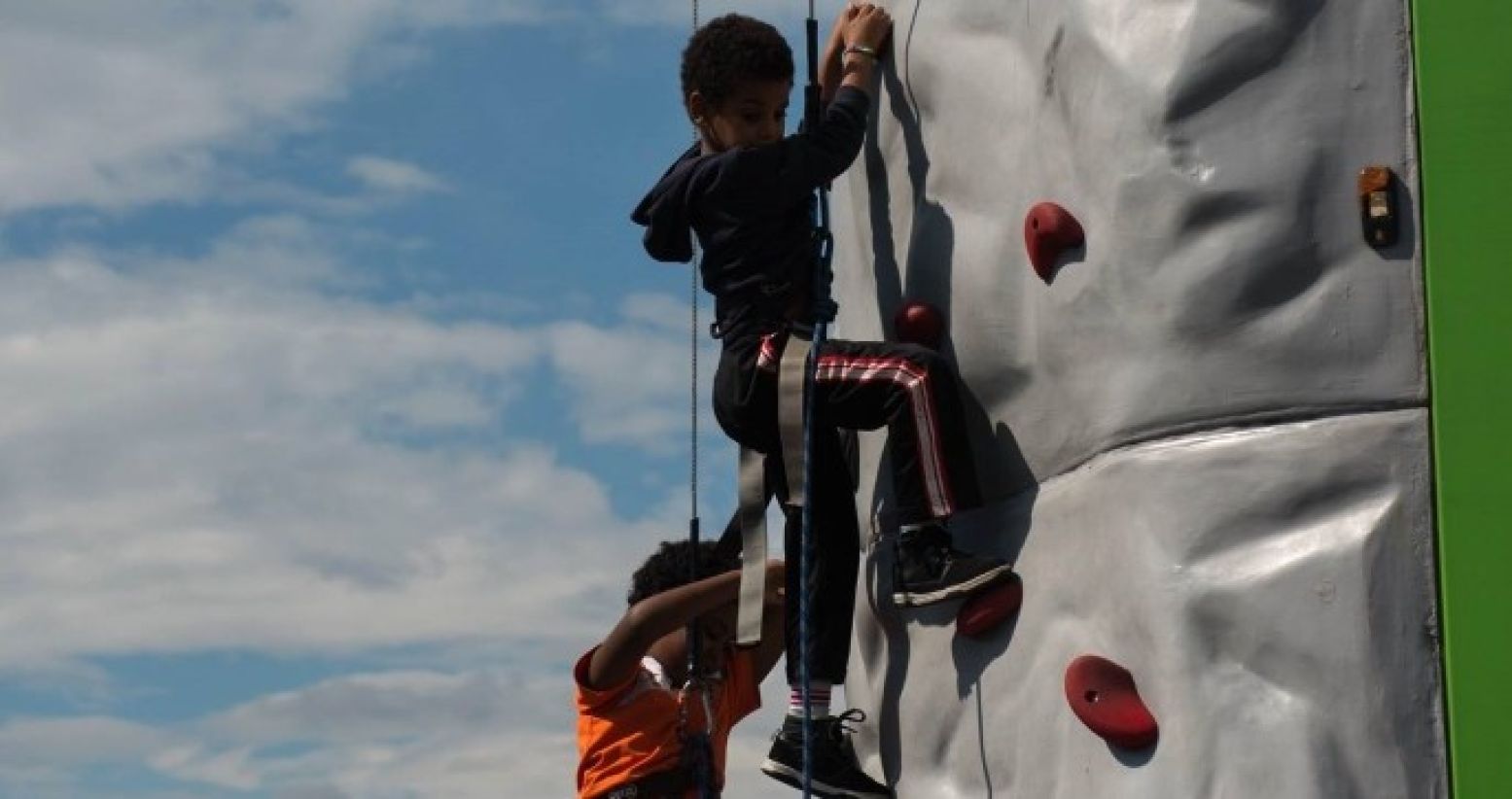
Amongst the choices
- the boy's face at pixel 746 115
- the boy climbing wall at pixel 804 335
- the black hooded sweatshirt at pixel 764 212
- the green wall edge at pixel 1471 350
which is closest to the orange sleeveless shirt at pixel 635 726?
the boy climbing wall at pixel 804 335

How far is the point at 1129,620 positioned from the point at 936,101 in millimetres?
1723

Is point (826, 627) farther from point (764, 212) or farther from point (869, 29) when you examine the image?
point (869, 29)

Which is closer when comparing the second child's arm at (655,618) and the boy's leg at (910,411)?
the boy's leg at (910,411)

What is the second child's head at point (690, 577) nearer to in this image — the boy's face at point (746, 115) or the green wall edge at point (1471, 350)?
the boy's face at point (746, 115)

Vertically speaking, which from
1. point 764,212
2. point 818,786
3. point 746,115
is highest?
point 746,115

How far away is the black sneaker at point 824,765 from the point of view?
635 cm

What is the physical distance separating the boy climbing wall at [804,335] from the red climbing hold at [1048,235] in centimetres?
48

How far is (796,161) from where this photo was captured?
6539mm

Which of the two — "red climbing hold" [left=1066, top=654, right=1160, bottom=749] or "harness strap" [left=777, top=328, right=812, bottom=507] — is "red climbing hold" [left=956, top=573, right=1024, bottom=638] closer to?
"red climbing hold" [left=1066, top=654, right=1160, bottom=749]

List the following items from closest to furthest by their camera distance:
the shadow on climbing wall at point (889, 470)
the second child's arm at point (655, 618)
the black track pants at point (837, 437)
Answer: the shadow on climbing wall at point (889, 470) → the black track pants at point (837, 437) → the second child's arm at point (655, 618)

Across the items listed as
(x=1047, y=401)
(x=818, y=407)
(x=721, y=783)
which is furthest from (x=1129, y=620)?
(x=721, y=783)

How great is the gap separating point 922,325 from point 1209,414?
1.27 meters

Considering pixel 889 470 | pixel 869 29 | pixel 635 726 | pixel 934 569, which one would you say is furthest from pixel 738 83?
pixel 635 726

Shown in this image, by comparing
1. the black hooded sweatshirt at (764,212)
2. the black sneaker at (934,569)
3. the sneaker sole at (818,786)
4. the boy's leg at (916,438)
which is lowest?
the sneaker sole at (818,786)
